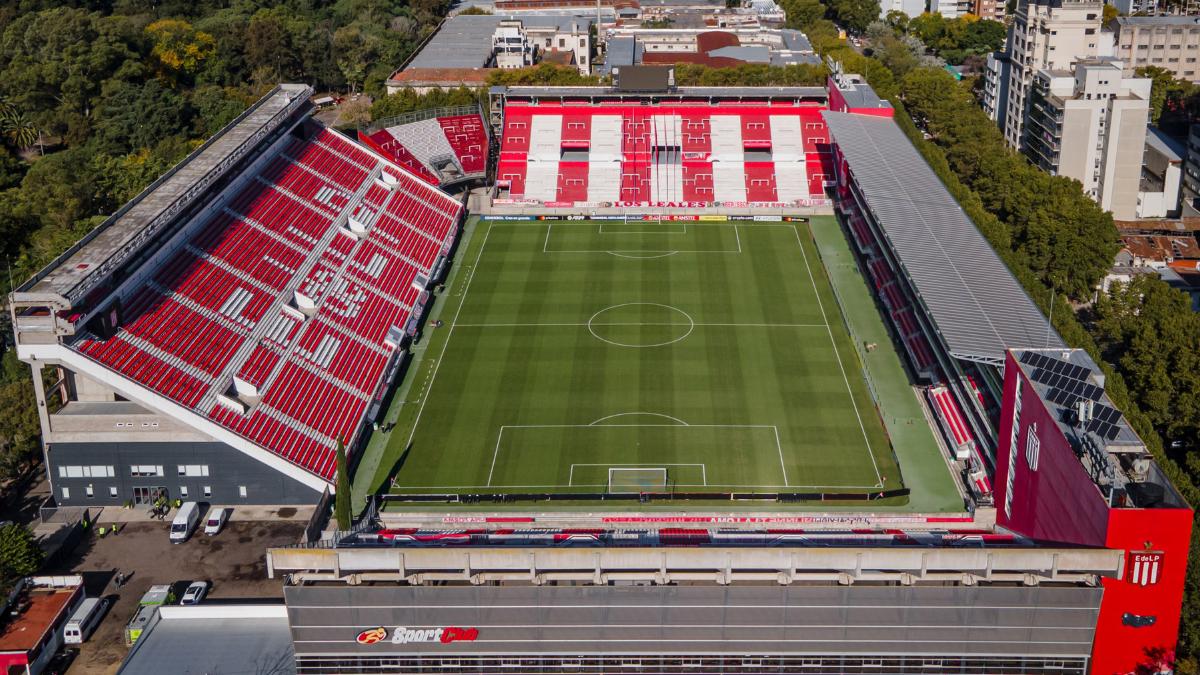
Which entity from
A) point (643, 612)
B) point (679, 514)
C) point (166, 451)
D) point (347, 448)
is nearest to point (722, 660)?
point (643, 612)

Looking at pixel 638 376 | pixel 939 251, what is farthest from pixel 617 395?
pixel 939 251

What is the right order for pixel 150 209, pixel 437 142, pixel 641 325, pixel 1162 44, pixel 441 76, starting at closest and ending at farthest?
pixel 150 209 < pixel 641 325 < pixel 437 142 < pixel 441 76 < pixel 1162 44

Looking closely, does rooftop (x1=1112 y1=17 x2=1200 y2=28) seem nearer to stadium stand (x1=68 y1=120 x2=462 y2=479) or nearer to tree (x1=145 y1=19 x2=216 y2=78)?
stadium stand (x1=68 y1=120 x2=462 y2=479)

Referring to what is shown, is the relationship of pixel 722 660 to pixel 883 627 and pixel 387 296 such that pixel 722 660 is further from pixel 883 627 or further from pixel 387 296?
pixel 387 296

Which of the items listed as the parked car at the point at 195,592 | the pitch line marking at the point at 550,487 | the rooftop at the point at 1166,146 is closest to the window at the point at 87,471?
the parked car at the point at 195,592

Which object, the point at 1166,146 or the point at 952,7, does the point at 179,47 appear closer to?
the point at 1166,146

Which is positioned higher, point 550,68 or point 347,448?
point 550,68

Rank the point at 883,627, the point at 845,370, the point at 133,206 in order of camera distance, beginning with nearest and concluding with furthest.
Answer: the point at 883,627, the point at 133,206, the point at 845,370
